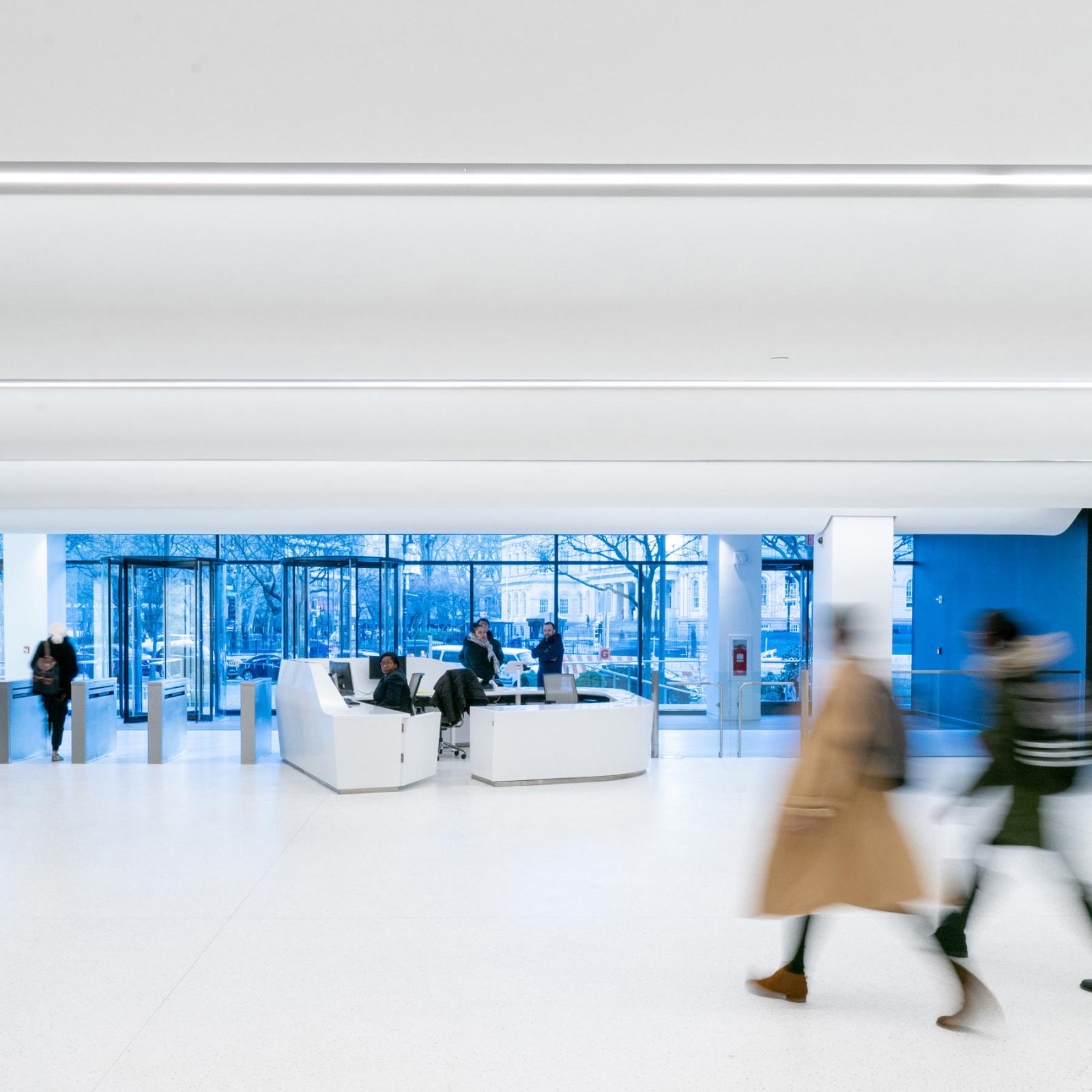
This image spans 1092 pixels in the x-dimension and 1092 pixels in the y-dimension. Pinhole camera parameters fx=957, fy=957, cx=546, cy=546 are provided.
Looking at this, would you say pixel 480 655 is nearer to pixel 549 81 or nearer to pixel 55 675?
pixel 55 675

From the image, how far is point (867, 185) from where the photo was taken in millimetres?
3193

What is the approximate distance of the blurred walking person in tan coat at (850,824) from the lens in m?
3.71

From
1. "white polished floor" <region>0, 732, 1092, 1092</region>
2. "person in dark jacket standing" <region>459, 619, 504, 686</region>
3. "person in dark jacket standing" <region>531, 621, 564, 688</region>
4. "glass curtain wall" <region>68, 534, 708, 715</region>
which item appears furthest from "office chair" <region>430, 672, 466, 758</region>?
"glass curtain wall" <region>68, 534, 708, 715</region>

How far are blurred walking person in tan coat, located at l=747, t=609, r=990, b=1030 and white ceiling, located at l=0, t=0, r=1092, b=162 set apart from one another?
2.05 metres

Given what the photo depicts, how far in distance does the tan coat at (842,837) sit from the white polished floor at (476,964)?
573 millimetres

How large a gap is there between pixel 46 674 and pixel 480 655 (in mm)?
5287

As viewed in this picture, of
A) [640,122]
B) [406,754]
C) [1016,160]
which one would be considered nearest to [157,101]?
[640,122]

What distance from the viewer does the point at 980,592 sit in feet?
53.0

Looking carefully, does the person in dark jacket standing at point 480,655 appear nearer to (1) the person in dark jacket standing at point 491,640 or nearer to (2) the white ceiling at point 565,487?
(1) the person in dark jacket standing at point 491,640

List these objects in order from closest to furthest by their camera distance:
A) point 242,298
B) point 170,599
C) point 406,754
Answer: point 242,298 → point 406,754 → point 170,599

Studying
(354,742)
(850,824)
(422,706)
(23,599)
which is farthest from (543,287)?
(23,599)

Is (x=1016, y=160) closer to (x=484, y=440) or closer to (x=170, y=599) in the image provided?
(x=484, y=440)

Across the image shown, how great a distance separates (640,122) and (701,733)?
10.9 metres

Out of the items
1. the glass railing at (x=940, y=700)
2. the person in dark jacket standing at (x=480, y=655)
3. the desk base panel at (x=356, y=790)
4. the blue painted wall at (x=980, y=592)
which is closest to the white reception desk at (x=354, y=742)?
the desk base panel at (x=356, y=790)
